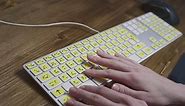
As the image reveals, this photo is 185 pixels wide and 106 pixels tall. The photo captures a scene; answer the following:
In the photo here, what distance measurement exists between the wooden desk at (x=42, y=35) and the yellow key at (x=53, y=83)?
3 centimetres

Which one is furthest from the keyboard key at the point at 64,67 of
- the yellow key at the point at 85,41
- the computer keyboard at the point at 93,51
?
the yellow key at the point at 85,41

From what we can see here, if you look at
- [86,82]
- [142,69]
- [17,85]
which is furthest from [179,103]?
[17,85]

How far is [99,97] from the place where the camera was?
0.59m

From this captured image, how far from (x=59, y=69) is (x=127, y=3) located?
487 mm

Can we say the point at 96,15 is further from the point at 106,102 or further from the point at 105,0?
the point at 106,102

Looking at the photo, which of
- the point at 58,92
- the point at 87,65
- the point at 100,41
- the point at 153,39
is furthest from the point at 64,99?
the point at 153,39

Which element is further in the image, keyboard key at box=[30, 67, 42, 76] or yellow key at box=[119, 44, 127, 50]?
yellow key at box=[119, 44, 127, 50]

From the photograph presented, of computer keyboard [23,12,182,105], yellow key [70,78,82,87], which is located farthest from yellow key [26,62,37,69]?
yellow key [70,78,82,87]

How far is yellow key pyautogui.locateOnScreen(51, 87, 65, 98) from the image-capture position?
586mm

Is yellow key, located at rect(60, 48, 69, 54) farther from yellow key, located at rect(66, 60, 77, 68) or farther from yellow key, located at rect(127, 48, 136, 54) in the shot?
yellow key, located at rect(127, 48, 136, 54)

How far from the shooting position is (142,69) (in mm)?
674

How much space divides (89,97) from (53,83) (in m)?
0.09

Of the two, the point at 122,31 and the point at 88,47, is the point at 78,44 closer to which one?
the point at 88,47

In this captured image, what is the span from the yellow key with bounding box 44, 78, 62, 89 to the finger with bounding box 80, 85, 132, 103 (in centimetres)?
6
